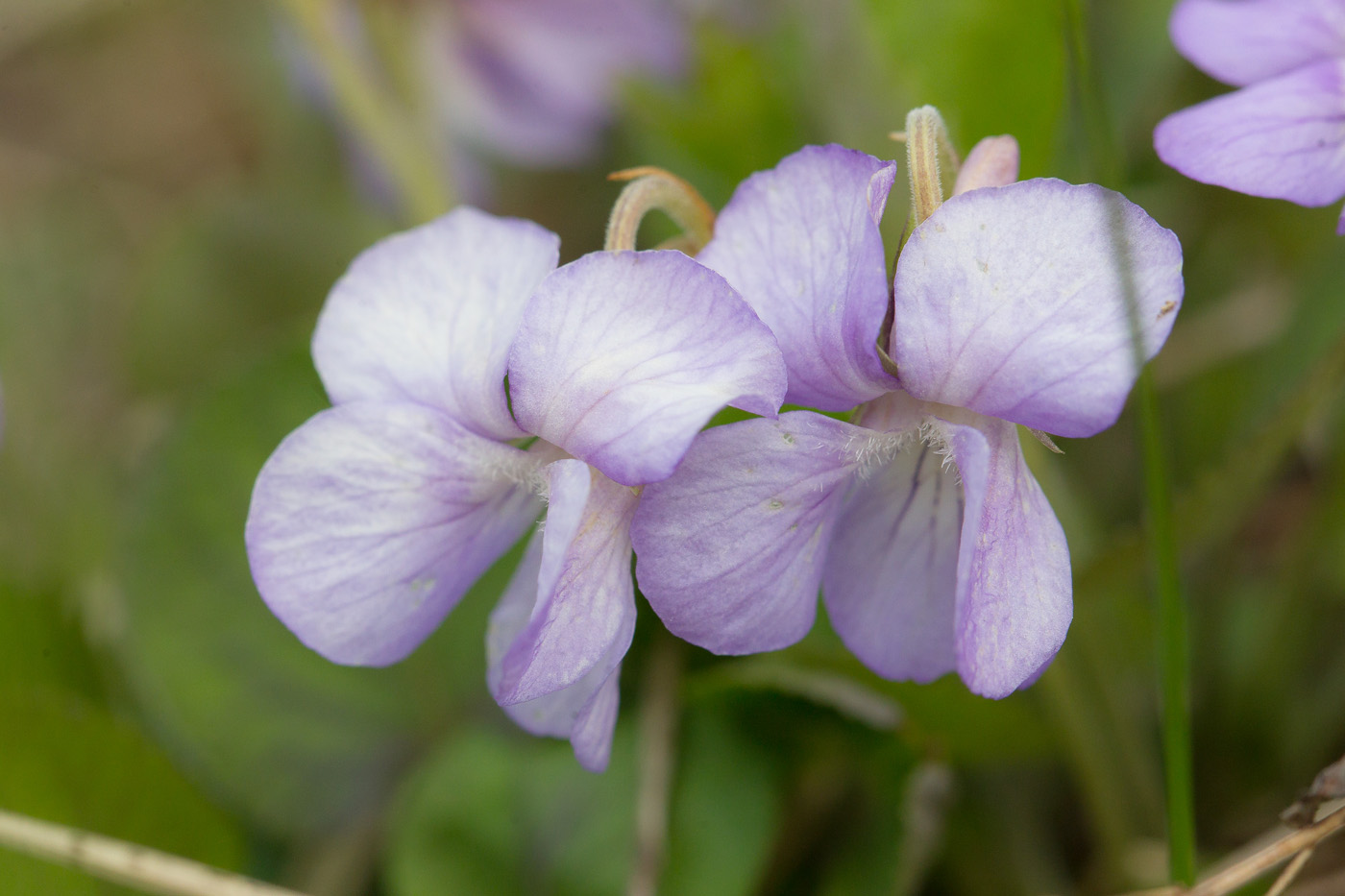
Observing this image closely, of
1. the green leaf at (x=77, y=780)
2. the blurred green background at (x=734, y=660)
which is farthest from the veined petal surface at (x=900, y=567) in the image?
the green leaf at (x=77, y=780)

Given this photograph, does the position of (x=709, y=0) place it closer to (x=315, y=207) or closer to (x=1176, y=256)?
(x=315, y=207)

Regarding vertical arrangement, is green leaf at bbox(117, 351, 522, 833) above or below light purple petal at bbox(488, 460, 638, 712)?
below

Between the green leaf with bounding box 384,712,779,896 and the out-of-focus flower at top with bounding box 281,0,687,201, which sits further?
the out-of-focus flower at top with bounding box 281,0,687,201

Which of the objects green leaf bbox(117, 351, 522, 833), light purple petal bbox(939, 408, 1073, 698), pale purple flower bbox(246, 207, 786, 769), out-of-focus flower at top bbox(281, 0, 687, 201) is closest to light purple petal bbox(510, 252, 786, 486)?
pale purple flower bbox(246, 207, 786, 769)

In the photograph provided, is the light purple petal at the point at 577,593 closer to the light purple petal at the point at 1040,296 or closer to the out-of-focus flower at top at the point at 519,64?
the light purple petal at the point at 1040,296

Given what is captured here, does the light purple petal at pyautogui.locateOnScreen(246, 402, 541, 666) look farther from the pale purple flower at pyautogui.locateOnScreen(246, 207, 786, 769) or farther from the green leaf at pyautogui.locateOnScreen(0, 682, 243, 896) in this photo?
the green leaf at pyautogui.locateOnScreen(0, 682, 243, 896)
